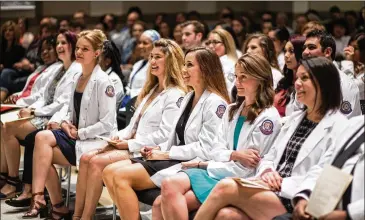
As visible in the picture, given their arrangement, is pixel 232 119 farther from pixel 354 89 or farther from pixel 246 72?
pixel 354 89

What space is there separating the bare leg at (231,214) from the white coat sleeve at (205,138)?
825mm

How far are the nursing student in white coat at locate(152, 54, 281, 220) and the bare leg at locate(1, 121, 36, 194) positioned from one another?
234cm

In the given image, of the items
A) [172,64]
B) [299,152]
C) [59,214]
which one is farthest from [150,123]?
[299,152]

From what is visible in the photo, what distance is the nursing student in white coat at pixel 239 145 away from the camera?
4.22 metres

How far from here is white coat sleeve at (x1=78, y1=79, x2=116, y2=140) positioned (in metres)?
5.61

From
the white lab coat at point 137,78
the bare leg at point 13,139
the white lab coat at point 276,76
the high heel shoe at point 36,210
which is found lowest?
the high heel shoe at point 36,210

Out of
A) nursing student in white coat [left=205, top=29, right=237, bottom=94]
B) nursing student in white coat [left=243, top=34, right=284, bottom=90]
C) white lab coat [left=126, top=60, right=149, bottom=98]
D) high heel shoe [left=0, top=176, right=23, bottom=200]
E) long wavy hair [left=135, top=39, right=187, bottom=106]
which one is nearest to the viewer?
long wavy hair [left=135, top=39, right=187, bottom=106]

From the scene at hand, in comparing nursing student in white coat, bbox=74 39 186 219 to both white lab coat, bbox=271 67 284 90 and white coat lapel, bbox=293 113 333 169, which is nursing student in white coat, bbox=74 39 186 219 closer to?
white lab coat, bbox=271 67 284 90

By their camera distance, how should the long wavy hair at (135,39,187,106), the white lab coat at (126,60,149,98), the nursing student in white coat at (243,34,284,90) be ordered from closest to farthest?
the long wavy hair at (135,39,187,106) → the nursing student in white coat at (243,34,284,90) → the white lab coat at (126,60,149,98)

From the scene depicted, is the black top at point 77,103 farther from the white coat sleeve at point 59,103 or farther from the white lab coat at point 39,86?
the white lab coat at point 39,86

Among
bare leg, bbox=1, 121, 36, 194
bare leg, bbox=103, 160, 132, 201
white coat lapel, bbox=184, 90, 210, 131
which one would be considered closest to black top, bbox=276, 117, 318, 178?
white coat lapel, bbox=184, 90, 210, 131

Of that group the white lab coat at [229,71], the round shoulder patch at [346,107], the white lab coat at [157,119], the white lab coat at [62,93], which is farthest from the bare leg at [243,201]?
the white lab coat at [62,93]

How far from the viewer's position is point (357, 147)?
3.37 m

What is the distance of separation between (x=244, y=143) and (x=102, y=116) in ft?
5.32
